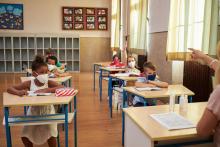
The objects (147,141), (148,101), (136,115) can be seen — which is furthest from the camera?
(148,101)

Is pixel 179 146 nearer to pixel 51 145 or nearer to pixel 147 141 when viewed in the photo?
pixel 147 141

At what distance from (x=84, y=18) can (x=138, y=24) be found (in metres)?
4.94

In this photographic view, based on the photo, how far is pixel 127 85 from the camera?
396cm

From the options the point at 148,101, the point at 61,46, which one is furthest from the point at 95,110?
the point at 61,46

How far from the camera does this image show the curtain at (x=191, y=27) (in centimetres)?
296

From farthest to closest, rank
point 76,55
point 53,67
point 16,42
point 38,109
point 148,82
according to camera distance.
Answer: point 76,55, point 16,42, point 53,67, point 148,82, point 38,109

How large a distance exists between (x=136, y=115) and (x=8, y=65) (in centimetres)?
924

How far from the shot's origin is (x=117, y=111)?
466 centimetres

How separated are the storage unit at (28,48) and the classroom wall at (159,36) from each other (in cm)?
543

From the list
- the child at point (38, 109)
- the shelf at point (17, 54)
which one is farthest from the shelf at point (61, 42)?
the child at point (38, 109)

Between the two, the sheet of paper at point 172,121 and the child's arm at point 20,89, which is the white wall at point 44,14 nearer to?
the child's arm at point 20,89

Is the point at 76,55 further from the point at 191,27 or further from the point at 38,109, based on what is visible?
the point at 38,109

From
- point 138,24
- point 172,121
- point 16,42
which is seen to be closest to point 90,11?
point 16,42

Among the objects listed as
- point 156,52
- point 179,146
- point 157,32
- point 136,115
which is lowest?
point 179,146
